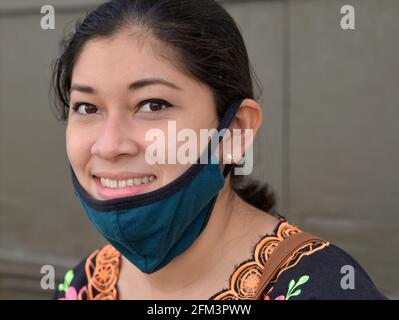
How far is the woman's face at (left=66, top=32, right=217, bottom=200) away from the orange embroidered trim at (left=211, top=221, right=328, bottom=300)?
334 mm

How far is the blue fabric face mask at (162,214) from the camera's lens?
180cm

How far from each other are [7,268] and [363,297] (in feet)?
13.9

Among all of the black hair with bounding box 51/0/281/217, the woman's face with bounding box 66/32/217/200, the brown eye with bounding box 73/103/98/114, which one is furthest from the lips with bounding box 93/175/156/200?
the black hair with bounding box 51/0/281/217

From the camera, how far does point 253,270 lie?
1829 mm

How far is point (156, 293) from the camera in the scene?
6.59 ft

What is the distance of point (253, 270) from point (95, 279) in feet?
2.03

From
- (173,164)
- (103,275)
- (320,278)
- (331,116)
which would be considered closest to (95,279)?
(103,275)

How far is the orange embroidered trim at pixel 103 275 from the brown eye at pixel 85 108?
592 millimetres

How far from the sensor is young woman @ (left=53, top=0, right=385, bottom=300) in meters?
1.75

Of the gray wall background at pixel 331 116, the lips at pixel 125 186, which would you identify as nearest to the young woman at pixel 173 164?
the lips at pixel 125 186

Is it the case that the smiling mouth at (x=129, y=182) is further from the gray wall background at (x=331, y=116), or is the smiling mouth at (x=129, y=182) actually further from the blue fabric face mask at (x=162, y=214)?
the gray wall background at (x=331, y=116)

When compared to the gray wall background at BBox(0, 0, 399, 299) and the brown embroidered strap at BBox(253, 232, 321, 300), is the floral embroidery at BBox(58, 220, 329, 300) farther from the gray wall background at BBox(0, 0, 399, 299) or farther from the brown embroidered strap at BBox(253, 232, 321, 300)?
the gray wall background at BBox(0, 0, 399, 299)

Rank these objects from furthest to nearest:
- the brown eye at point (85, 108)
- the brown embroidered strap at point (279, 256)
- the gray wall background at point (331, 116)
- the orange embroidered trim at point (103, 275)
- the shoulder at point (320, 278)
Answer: the gray wall background at point (331, 116)
the orange embroidered trim at point (103, 275)
the brown eye at point (85, 108)
the brown embroidered strap at point (279, 256)
the shoulder at point (320, 278)
